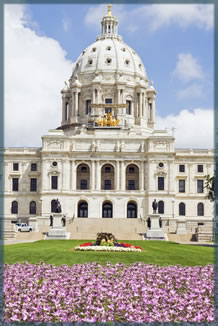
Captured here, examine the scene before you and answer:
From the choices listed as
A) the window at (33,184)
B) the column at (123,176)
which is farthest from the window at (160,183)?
the window at (33,184)

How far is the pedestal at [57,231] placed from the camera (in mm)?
Answer: 65438

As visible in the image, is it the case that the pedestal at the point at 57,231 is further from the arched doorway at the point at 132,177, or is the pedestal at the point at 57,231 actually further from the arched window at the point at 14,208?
the arched window at the point at 14,208

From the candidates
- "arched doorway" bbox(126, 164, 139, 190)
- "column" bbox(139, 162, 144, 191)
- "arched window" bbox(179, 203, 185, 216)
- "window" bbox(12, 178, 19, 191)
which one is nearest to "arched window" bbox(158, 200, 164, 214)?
"column" bbox(139, 162, 144, 191)

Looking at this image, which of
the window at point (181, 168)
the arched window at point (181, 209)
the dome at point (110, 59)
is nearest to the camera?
the arched window at point (181, 209)

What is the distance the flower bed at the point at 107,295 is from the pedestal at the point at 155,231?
143ft

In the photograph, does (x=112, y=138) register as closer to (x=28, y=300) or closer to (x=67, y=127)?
A: (x=67, y=127)

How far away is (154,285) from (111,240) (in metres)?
24.1

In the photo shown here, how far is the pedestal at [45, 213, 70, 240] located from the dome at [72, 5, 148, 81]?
5554 centimetres

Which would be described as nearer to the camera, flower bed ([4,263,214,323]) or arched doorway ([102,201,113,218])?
flower bed ([4,263,214,323])

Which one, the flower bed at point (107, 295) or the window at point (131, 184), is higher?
the window at point (131, 184)

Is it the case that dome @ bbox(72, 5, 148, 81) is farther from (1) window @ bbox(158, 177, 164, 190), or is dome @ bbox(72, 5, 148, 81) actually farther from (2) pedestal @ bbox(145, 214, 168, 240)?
(2) pedestal @ bbox(145, 214, 168, 240)

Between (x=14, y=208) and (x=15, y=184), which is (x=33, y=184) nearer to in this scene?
(x=15, y=184)

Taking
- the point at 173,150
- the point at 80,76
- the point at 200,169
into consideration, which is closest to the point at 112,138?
the point at 173,150

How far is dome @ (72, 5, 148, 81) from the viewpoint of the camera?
116 m
